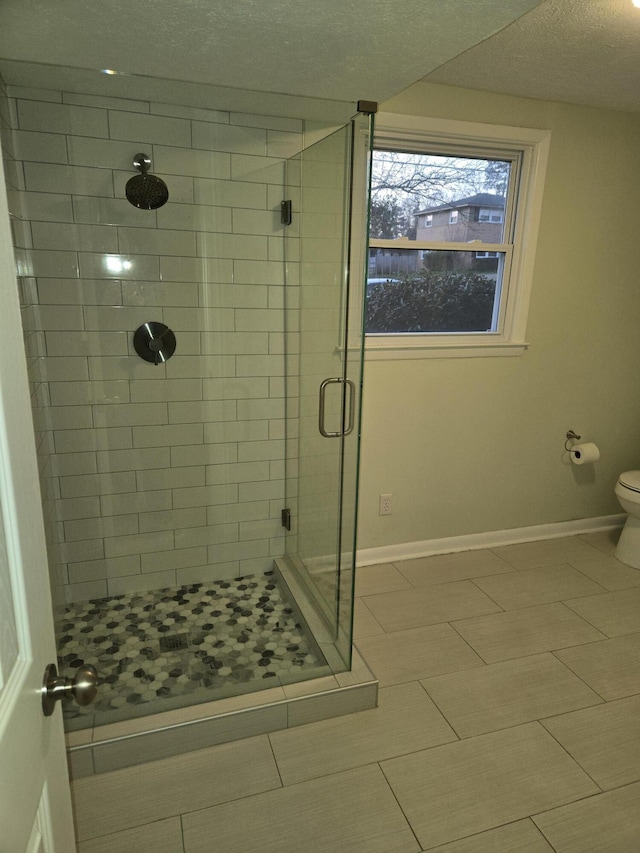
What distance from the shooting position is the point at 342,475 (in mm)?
2193

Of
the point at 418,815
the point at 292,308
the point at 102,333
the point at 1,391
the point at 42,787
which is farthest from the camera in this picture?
the point at 292,308

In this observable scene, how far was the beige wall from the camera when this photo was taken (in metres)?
3.00

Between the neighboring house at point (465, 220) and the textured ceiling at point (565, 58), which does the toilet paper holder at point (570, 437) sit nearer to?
the neighboring house at point (465, 220)

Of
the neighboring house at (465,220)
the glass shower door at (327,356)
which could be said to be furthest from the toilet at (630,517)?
the glass shower door at (327,356)

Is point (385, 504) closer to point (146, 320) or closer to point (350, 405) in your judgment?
point (350, 405)

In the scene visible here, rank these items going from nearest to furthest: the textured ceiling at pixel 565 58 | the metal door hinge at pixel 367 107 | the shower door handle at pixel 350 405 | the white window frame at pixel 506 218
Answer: the metal door hinge at pixel 367 107
the textured ceiling at pixel 565 58
the shower door handle at pixel 350 405
the white window frame at pixel 506 218

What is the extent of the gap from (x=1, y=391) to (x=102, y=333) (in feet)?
5.78

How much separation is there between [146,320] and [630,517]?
9.14 feet

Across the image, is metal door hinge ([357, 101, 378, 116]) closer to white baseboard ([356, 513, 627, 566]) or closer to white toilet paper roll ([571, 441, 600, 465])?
white baseboard ([356, 513, 627, 566])

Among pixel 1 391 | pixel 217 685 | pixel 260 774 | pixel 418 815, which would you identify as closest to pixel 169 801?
pixel 260 774

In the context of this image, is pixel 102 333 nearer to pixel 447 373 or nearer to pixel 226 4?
pixel 226 4

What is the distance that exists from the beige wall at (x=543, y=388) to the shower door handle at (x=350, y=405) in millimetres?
739

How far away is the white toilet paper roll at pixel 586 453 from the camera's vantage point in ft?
10.9

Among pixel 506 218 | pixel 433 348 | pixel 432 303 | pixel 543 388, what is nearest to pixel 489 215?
pixel 506 218
